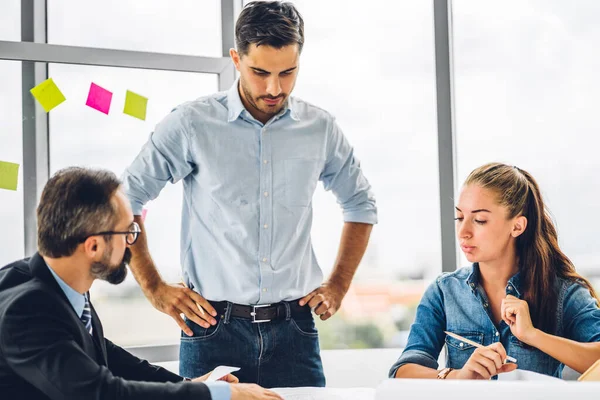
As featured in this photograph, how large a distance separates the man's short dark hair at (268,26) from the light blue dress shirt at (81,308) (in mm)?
814

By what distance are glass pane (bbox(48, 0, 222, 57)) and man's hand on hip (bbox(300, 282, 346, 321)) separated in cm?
109

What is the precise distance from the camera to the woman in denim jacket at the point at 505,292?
166 cm

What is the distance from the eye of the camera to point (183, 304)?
181cm

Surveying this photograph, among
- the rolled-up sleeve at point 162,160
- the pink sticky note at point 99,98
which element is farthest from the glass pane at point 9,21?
the rolled-up sleeve at point 162,160

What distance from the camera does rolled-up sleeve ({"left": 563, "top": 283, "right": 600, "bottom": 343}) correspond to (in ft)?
5.35

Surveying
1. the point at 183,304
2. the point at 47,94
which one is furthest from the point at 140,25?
the point at 183,304

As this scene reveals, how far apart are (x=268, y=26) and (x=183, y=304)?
80 centimetres

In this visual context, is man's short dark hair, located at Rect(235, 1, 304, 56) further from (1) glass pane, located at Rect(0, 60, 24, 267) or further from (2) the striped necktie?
(1) glass pane, located at Rect(0, 60, 24, 267)

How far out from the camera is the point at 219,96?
195 centimetres

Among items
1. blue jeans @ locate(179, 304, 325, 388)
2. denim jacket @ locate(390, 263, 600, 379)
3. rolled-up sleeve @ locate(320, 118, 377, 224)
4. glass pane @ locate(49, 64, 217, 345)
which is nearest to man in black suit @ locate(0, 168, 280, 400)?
blue jeans @ locate(179, 304, 325, 388)

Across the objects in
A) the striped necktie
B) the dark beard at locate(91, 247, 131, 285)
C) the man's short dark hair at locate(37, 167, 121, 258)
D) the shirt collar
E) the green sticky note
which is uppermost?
the green sticky note

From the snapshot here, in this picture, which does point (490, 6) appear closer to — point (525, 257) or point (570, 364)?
point (525, 257)

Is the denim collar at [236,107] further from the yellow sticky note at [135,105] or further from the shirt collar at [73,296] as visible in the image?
the shirt collar at [73,296]

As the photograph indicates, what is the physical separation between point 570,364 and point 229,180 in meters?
1.00
